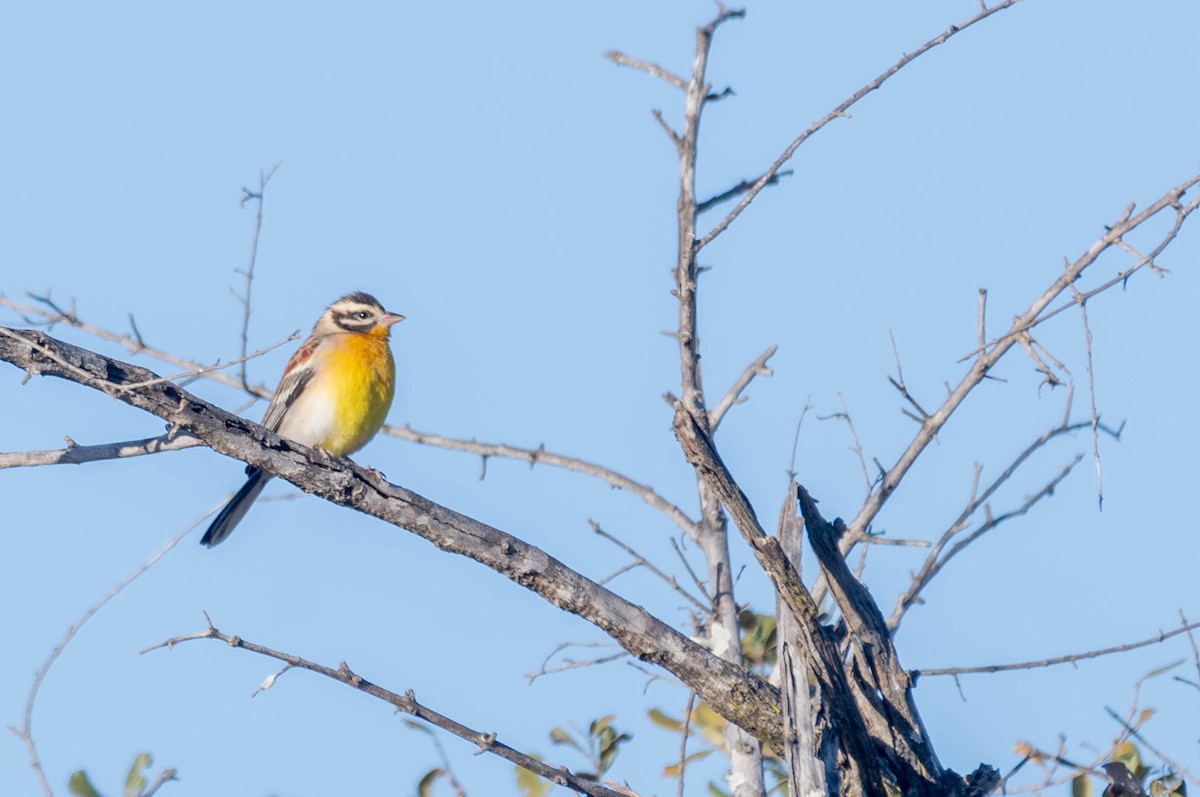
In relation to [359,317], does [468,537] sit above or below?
below

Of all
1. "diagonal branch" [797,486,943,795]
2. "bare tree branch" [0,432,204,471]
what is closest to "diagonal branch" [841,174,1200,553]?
"diagonal branch" [797,486,943,795]

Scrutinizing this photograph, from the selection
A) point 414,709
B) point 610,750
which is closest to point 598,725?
point 610,750

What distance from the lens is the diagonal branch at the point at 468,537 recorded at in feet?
19.1

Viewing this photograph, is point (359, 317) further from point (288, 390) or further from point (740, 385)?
point (740, 385)

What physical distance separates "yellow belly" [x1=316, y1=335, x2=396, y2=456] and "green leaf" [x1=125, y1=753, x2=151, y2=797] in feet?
11.0

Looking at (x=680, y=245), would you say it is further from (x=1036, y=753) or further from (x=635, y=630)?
(x=1036, y=753)

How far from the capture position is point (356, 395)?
32.0 feet

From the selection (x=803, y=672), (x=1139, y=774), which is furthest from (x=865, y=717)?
(x=1139, y=774)

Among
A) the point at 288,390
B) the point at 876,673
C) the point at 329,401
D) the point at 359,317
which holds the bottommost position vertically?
the point at 876,673

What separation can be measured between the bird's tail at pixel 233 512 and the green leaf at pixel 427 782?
3.36 metres

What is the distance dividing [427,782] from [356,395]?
3.39 m

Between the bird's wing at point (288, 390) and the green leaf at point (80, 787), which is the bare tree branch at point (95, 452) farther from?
the bird's wing at point (288, 390)

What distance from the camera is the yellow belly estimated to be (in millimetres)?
9727

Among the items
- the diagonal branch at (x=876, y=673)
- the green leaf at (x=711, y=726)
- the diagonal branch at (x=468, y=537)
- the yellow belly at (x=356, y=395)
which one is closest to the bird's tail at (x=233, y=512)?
the yellow belly at (x=356, y=395)
